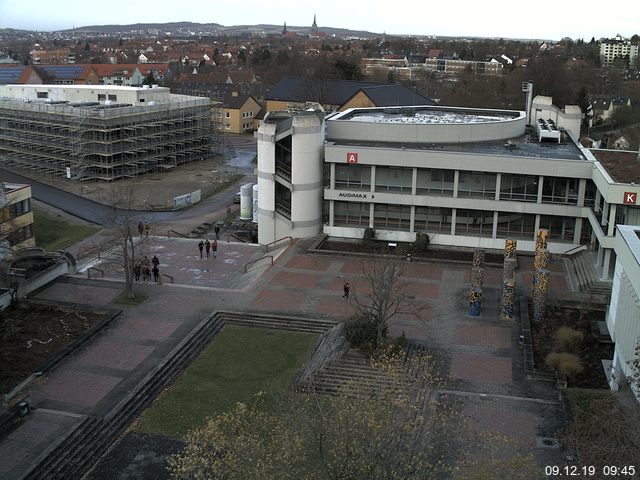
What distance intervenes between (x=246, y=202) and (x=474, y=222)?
634 inches

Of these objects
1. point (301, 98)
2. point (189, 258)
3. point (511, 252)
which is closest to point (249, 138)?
point (301, 98)

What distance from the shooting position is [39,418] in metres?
24.3

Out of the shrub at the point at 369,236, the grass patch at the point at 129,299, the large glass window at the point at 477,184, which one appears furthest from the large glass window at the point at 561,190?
the grass patch at the point at 129,299

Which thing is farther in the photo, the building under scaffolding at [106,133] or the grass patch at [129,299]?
the building under scaffolding at [106,133]

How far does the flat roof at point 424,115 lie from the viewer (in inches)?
1981

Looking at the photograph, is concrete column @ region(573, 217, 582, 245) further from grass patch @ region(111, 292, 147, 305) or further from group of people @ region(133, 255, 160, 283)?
grass patch @ region(111, 292, 147, 305)

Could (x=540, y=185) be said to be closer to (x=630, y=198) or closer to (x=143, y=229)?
(x=630, y=198)

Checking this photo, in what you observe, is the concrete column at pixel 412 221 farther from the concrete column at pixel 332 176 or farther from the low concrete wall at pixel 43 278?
the low concrete wall at pixel 43 278

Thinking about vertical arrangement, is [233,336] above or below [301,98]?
below

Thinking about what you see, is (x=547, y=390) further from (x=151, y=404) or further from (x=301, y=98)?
(x=301, y=98)

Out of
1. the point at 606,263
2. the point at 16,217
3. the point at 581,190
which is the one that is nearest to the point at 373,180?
the point at 581,190

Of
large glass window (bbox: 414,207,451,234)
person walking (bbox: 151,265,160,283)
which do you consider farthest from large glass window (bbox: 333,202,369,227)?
person walking (bbox: 151,265,160,283)

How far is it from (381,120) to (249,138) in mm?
45609

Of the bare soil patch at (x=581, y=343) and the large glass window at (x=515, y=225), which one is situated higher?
the large glass window at (x=515, y=225)
